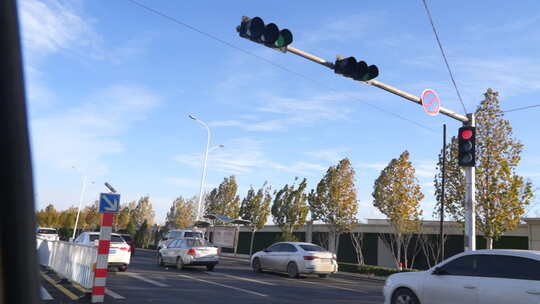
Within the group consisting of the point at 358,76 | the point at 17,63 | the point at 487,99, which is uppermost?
the point at 487,99

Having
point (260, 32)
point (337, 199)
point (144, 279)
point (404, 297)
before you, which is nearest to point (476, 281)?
point (404, 297)

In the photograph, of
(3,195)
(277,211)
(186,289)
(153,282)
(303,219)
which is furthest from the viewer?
(277,211)

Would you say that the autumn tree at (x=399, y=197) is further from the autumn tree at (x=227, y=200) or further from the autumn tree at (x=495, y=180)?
the autumn tree at (x=227, y=200)

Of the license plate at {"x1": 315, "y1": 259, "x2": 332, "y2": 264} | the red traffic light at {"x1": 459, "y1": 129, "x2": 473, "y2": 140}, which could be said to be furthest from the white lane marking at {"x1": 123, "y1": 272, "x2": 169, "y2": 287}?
the red traffic light at {"x1": 459, "y1": 129, "x2": 473, "y2": 140}

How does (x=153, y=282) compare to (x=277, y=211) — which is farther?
(x=277, y=211)

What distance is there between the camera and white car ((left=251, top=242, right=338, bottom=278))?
1942 centimetres

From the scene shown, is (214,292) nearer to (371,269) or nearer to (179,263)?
(179,263)

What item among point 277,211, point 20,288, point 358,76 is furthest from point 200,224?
point 20,288

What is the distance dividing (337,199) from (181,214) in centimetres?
3563

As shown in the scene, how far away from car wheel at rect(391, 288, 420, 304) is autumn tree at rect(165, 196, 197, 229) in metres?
49.1

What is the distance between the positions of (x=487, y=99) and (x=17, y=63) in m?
25.0

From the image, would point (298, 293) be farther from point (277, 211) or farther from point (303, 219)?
point (277, 211)

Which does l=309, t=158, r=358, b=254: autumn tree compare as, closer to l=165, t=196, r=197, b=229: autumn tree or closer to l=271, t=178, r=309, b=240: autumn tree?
l=271, t=178, r=309, b=240: autumn tree

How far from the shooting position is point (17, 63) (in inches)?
93.5
